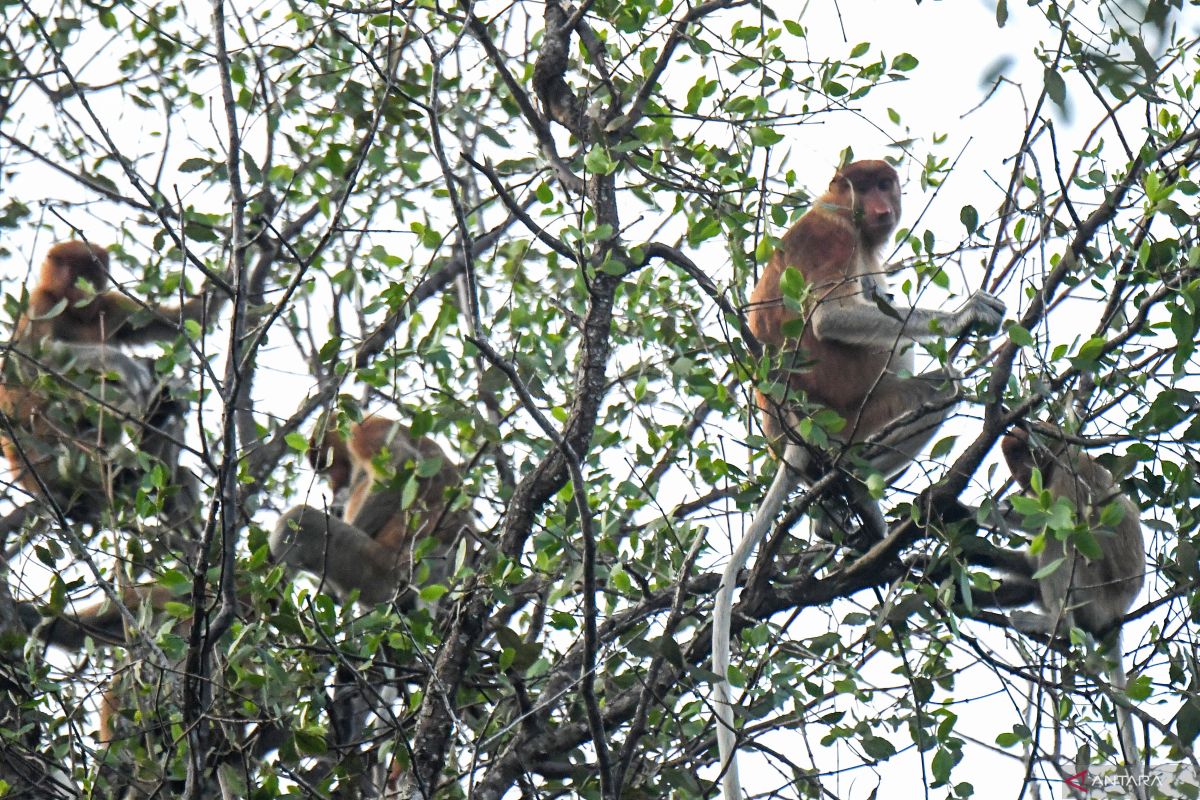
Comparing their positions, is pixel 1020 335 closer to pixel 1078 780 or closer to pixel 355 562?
pixel 1078 780

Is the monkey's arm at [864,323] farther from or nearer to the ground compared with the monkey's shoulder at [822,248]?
nearer to the ground

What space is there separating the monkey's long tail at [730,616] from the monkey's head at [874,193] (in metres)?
1.10

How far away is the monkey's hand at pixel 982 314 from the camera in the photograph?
3.44 m

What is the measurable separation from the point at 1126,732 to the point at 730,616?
3.98 feet

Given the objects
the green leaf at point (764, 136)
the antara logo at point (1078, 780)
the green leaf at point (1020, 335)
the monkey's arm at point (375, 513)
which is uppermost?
the monkey's arm at point (375, 513)

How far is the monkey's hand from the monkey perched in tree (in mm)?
A: 1909

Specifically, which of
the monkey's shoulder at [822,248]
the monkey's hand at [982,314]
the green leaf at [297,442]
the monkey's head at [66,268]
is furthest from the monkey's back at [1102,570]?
the monkey's head at [66,268]

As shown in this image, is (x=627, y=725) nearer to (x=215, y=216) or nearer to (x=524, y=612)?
(x=524, y=612)

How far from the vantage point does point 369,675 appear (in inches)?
149

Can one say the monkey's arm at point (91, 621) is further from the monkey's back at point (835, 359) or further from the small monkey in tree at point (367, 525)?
the monkey's back at point (835, 359)

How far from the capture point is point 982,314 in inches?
143

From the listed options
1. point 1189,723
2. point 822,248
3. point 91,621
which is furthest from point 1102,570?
point 91,621

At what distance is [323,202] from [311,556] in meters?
2.20

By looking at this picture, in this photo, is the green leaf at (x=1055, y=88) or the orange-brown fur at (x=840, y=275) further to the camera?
the orange-brown fur at (x=840, y=275)
